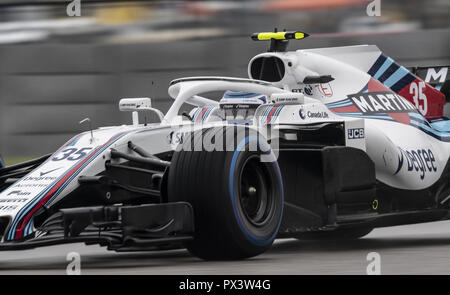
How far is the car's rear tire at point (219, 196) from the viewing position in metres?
7.14

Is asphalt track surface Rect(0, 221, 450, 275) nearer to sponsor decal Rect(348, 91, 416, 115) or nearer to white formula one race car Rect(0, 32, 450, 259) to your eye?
white formula one race car Rect(0, 32, 450, 259)

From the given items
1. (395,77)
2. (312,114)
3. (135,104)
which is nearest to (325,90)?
(312,114)

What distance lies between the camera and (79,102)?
45.9 ft

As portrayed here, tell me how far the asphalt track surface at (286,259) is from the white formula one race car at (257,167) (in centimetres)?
19

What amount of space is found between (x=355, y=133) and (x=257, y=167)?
130cm

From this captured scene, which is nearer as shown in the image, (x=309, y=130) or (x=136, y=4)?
(x=309, y=130)

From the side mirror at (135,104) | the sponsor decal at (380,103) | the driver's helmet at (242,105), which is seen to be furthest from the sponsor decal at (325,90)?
the side mirror at (135,104)

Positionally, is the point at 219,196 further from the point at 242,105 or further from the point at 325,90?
the point at 325,90

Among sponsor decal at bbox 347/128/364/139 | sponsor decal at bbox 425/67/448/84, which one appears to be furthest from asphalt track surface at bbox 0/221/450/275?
sponsor decal at bbox 425/67/448/84

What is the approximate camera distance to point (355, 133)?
8602mm
